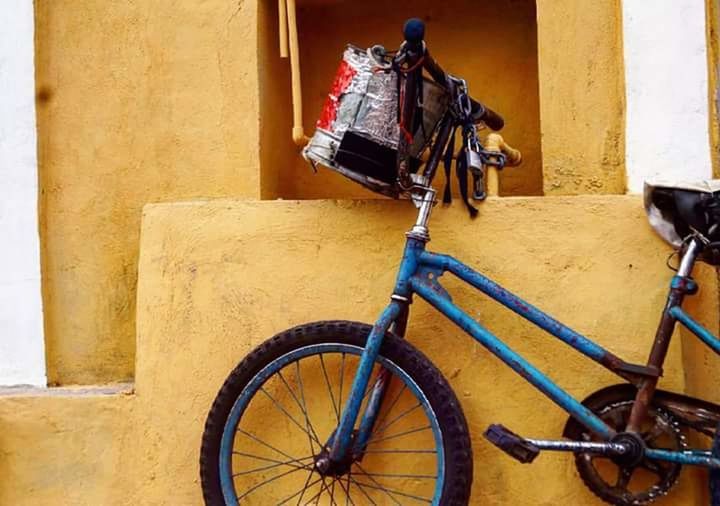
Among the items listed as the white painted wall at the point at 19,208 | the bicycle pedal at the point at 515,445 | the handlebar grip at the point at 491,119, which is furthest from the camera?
the white painted wall at the point at 19,208

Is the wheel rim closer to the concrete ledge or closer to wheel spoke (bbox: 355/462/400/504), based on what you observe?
wheel spoke (bbox: 355/462/400/504)

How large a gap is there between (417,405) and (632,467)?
0.74 meters

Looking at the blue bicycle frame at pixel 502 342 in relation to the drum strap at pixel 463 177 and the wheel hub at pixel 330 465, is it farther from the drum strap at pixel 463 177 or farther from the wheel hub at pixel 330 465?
the drum strap at pixel 463 177

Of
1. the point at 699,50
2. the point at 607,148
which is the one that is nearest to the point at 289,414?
the point at 607,148

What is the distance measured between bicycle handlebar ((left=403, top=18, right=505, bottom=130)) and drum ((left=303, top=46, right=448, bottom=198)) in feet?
0.16

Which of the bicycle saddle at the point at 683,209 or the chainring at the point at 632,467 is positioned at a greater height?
the bicycle saddle at the point at 683,209

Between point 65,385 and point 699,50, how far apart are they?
2774 mm

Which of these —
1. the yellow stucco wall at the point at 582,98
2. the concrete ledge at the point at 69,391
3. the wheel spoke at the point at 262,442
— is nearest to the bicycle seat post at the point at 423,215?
the yellow stucco wall at the point at 582,98

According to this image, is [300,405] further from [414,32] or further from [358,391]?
[414,32]

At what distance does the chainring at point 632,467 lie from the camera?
283 centimetres

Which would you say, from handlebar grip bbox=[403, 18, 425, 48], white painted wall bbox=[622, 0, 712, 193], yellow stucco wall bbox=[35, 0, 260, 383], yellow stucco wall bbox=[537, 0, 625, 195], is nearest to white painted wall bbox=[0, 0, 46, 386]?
yellow stucco wall bbox=[35, 0, 260, 383]

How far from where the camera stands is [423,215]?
2979mm

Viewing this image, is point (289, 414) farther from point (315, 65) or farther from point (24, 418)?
point (315, 65)

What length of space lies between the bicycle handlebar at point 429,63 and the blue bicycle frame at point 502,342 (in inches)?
17.5
